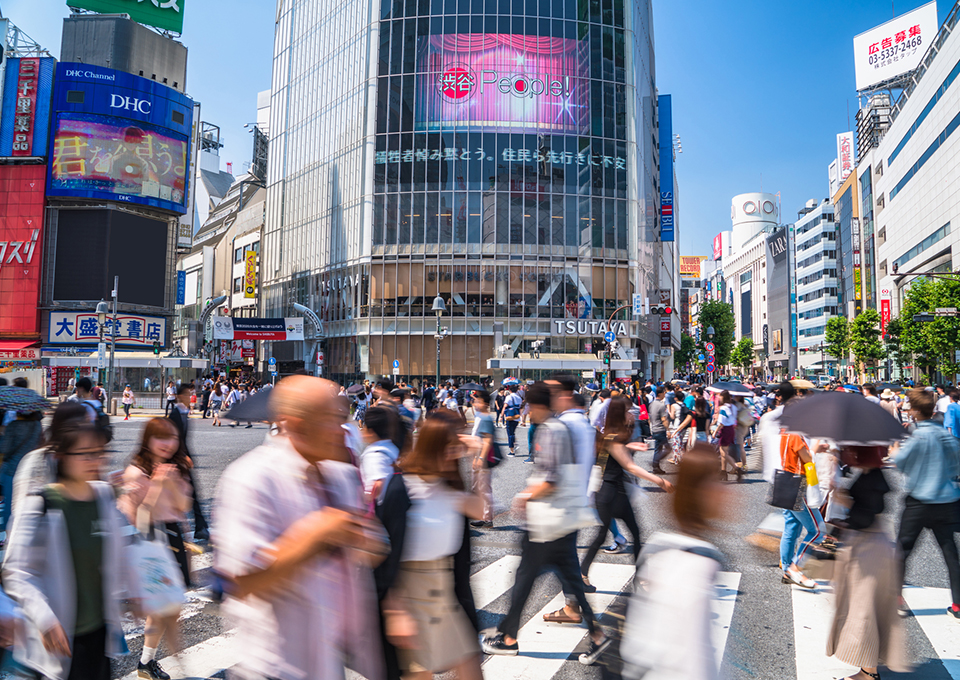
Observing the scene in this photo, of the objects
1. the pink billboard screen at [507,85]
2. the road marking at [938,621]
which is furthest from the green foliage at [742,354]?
the road marking at [938,621]

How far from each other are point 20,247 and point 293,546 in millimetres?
59889

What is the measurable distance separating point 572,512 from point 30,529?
3.33 m

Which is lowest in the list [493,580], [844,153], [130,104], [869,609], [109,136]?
[493,580]

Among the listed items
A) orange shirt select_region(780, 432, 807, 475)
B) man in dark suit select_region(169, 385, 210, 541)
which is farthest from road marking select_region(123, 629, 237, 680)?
orange shirt select_region(780, 432, 807, 475)

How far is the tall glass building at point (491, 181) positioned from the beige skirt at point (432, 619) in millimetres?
42522

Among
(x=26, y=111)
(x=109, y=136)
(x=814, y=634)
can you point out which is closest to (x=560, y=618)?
(x=814, y=634)

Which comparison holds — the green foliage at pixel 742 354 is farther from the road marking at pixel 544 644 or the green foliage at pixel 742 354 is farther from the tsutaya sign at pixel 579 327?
the road marking at pixel 544 644

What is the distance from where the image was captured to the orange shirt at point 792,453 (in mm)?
6285

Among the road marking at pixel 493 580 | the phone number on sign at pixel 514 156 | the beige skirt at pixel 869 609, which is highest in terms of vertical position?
the phone number on sign at pixel 514 156

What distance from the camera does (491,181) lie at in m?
46.9

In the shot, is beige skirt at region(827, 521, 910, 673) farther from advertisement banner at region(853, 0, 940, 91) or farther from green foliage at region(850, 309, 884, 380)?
advertisement banner at region(853, 0, 940, 91)

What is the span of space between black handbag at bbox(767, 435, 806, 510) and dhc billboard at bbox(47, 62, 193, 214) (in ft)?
184

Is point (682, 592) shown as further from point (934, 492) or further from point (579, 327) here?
point (579, 327)

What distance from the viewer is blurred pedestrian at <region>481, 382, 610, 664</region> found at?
4.79 meters
